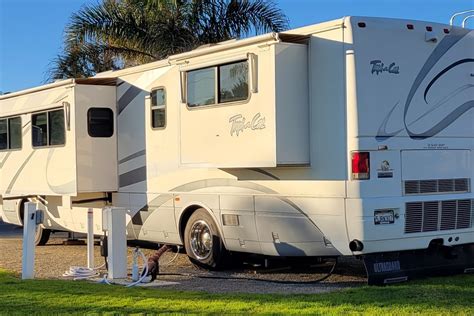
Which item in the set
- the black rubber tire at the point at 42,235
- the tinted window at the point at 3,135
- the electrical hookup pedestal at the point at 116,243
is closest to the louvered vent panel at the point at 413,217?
the electrical hookup pedestal at the point at 116,243

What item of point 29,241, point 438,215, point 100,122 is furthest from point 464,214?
point 100,122

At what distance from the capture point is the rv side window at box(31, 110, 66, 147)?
12367mm

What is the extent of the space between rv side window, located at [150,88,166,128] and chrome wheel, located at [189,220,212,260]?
172 centimetres

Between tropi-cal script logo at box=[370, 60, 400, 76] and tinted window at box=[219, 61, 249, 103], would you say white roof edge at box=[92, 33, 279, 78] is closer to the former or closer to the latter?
tinted window at box=[219, 61, 249, 103]

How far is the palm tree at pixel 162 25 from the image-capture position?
17422mm

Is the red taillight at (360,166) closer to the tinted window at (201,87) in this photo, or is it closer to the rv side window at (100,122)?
the tinted window at (201,87)

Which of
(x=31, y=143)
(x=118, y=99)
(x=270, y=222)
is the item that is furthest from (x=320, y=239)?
(x=31, y=143)

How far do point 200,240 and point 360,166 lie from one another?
10.6 ft

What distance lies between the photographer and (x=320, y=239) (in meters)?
8.51

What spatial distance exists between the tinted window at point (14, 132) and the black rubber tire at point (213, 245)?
5412 mm

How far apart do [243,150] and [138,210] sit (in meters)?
3.19

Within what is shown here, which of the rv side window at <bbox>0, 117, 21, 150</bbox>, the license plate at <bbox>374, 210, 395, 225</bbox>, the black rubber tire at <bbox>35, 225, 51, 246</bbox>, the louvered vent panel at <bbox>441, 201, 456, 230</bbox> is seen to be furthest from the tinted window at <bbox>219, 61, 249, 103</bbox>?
the black rubber tire at <bbox>35, 225, 51, 246</bbox>

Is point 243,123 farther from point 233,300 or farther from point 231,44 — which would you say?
point 233,300

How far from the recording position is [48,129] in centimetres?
1281
